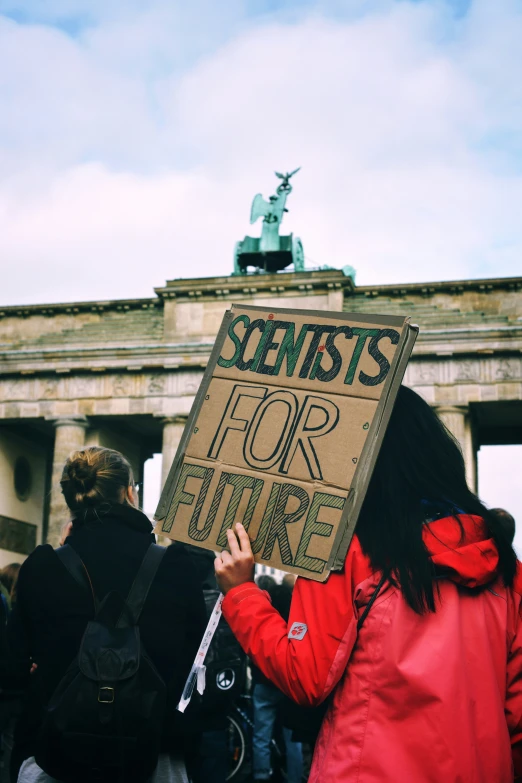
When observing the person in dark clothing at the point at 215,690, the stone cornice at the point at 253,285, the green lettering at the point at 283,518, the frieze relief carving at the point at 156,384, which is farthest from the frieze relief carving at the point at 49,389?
the green lettering at the point at 283,518

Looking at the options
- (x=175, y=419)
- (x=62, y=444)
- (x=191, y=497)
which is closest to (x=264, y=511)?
(x=191, y=497)

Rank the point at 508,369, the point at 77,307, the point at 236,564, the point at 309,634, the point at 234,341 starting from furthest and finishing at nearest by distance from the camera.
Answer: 1. the point at 77,307
2. the point at 508,369
3. the point at 234,341
4. the point at 236,564
5. the point at 309,634

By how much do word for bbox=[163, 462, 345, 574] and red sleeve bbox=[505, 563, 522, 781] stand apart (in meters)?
0.60

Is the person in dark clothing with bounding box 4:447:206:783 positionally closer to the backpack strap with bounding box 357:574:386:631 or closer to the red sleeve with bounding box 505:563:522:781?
the backpack strap with bounding box 357:574:386:631

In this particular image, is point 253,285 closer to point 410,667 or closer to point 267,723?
point 267,723

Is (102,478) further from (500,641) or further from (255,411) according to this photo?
(500,641)

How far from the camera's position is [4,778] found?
747 cm

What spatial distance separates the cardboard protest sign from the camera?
255 cm

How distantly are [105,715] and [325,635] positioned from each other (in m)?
0.96

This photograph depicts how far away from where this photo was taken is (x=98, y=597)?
3.18m

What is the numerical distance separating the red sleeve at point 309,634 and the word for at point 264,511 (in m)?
0.08

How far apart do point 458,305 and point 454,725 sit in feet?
78.6

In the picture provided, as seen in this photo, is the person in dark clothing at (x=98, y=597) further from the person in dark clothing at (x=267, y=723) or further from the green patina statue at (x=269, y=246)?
the green patina statue at (x=269, y=246)

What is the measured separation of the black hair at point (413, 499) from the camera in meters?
2.34
